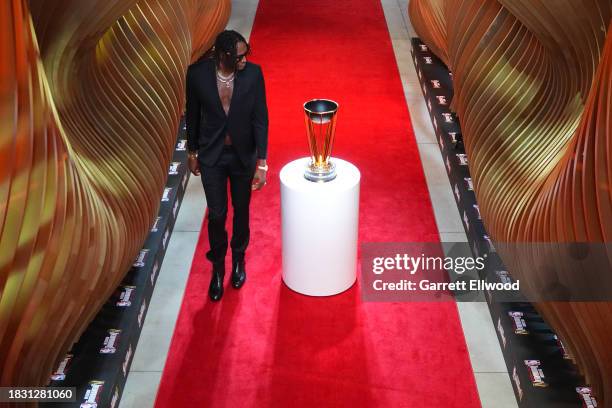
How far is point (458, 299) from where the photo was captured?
437 cm

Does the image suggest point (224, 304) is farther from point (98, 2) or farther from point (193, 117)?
point (98, 2)

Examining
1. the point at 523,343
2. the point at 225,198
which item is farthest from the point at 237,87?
the point at 523,343

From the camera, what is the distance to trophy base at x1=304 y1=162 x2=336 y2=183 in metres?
4.15

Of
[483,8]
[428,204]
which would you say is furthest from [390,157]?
[483,8]

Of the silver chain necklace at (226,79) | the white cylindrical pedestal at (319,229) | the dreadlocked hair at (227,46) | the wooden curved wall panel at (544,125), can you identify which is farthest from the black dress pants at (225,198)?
the wooden curved wall panel at (544,125)

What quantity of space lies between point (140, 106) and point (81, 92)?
522 millimetres

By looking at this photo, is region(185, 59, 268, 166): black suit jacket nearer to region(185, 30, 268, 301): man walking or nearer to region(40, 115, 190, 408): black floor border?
region(185, 30, 268, 301): man walking

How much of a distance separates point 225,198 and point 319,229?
520mm

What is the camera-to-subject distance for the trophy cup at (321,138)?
162 inches

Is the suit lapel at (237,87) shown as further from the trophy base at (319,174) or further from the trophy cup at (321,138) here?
the trophy base at (319,174)

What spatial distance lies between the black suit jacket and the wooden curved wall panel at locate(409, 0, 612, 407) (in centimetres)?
130

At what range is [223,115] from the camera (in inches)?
150

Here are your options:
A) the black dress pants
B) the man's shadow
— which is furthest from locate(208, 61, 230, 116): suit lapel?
the man's shadow

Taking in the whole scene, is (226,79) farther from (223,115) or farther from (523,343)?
(523,343)
